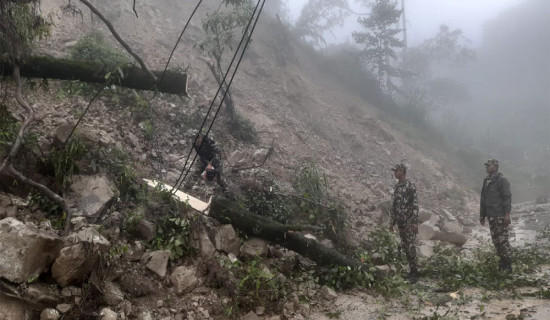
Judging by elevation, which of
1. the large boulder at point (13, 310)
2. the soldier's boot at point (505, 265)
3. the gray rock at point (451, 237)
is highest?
the soldier's boot at point (505, 265)

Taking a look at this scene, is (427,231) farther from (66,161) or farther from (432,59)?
(432,59)

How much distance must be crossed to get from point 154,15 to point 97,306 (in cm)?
1575

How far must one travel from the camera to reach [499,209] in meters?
5.41

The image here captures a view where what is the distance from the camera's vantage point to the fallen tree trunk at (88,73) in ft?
16.4

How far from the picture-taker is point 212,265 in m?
4.02

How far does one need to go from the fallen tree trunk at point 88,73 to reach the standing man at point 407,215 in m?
3.43

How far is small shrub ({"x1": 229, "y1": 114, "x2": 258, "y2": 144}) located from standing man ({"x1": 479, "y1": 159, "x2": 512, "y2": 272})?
591cm

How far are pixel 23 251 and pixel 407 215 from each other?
4.60 metres

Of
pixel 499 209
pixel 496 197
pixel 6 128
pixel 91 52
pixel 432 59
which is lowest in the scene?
pixel 499 209

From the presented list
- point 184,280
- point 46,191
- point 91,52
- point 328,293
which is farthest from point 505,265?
point 91,52

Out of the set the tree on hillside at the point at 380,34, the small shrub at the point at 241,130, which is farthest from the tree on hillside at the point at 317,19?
the small shrub at the point at 241,130

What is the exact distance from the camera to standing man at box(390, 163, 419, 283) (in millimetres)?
5250

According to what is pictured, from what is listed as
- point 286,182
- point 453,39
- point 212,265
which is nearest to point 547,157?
point 453,39

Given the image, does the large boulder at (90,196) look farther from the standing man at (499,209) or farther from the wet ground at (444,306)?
the standing man at (499,209)
